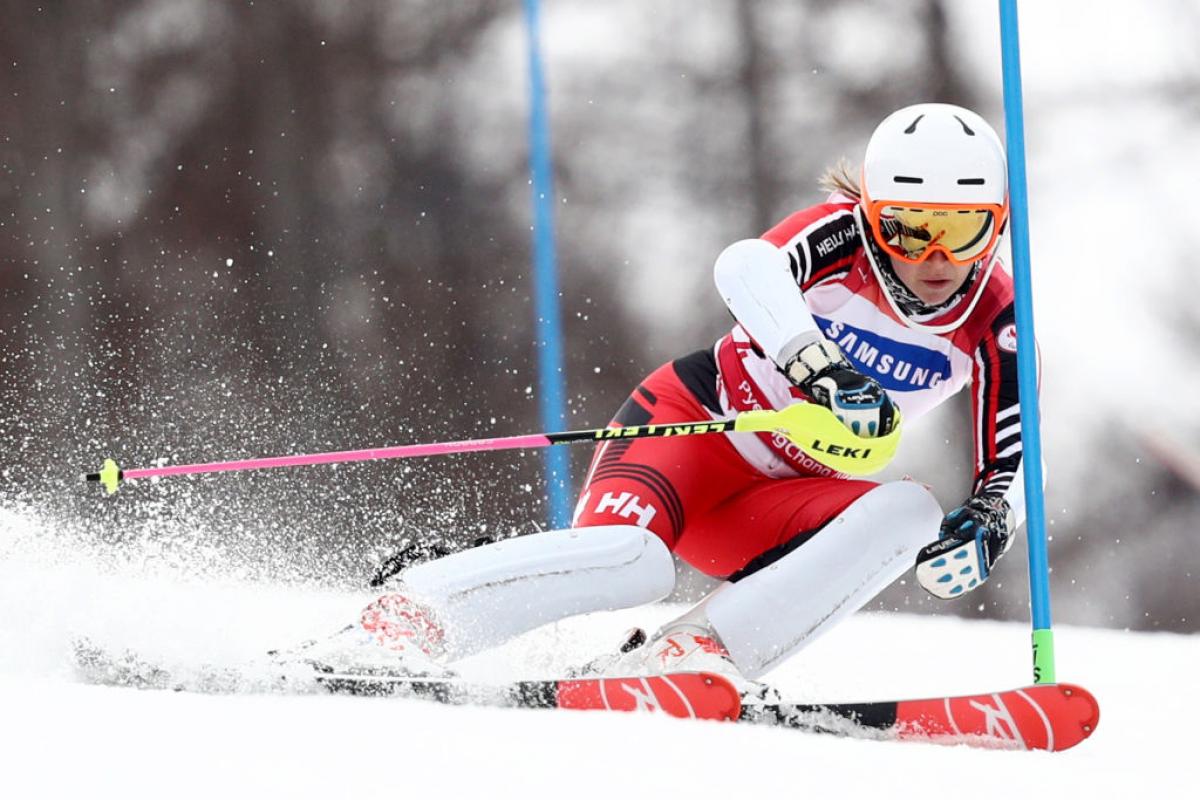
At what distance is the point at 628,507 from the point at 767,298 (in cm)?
40

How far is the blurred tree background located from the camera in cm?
513

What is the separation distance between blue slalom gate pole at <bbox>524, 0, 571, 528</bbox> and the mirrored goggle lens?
3.09 m

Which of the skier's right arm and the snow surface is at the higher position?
the skier's right arm

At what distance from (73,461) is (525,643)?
317 cm

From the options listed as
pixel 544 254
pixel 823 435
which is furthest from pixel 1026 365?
pixel 544 254

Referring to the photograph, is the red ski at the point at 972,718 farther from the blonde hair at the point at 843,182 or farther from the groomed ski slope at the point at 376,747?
the blonde hair at the point at 843,182

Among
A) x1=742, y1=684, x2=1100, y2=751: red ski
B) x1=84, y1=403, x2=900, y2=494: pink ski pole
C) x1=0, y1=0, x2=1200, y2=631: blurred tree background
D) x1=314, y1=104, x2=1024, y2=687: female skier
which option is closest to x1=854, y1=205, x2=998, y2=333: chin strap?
x1=314, y1=104, x2=1024, y2=687: female skier

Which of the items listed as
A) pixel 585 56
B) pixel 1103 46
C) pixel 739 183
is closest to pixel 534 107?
pixel 585 56

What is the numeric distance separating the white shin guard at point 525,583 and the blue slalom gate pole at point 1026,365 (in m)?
0.56

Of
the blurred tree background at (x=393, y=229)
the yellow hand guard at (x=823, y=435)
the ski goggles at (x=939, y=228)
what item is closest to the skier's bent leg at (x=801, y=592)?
the yellow hand guard at (x=823, y=435)

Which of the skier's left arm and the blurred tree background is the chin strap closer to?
the skier's left arm

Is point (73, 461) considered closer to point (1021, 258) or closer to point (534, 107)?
point (534, 107)

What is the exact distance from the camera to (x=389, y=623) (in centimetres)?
213

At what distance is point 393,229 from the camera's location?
5574 mm
